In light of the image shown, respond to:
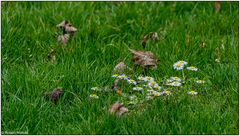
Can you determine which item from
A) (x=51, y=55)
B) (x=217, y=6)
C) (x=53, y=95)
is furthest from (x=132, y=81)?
(x=217, y=6)

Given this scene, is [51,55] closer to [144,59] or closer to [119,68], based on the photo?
[119,68]

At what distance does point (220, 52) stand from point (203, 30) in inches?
21.4

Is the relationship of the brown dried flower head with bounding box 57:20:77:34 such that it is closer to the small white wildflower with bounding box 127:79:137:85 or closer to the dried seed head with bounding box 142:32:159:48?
the dried seed head with bounding box 142:32:159:48

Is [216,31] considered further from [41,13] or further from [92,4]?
[41,13]

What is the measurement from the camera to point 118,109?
4.13m

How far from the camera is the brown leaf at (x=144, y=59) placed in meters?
4.84

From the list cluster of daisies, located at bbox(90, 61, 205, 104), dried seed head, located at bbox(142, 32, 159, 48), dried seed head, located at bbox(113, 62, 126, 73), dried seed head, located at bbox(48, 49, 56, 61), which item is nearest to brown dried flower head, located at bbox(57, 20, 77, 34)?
dried seed head, located at bbox(48, 49, 56, 61)

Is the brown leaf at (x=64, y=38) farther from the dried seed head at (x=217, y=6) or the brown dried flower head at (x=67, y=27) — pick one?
the dried seed head at (x=217, y=6)

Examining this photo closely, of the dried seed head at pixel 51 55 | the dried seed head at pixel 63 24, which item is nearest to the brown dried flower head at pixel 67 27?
the dried seed head at pixel 63 24

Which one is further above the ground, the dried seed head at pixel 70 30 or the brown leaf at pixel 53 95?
the dried seed head at pixel 70 30

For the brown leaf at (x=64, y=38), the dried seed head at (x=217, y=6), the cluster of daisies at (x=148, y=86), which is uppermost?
the dried seed head at (x=217, y=6)

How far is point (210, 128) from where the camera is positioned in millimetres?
3959

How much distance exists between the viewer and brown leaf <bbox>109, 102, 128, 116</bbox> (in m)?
4.09

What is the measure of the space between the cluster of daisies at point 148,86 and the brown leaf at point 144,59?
0.18m
